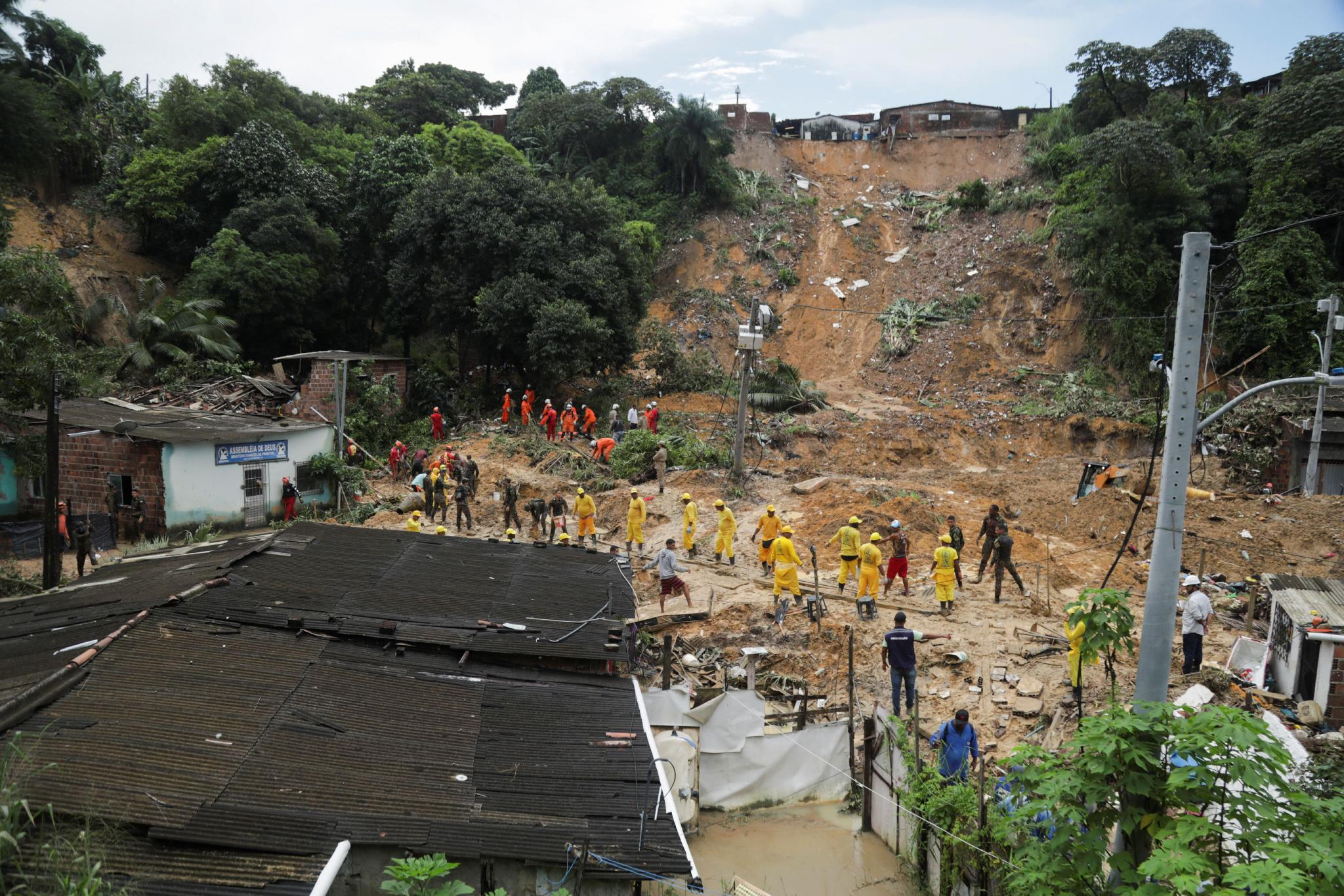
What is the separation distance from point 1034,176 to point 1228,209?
11.3 meters

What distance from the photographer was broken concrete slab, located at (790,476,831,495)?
2086cm

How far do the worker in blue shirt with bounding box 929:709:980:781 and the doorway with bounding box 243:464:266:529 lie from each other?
16896 mm

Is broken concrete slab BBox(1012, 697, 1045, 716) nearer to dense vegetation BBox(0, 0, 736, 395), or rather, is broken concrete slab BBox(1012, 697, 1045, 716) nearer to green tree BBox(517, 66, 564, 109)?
dense vegetation BBox(0, 0, 736, 395)

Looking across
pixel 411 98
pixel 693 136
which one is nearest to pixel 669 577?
pixel 693 136

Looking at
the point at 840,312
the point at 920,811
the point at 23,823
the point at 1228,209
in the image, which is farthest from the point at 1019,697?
the point at 840,312

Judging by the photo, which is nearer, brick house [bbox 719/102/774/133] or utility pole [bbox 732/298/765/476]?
utility pole [bbox 732/298/765/476]

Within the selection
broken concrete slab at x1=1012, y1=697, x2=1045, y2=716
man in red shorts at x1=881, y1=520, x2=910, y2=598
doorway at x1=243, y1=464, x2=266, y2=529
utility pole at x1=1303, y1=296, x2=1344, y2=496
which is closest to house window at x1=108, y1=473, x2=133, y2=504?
doorway at x1=243, y1=464, x2=266, y2=529

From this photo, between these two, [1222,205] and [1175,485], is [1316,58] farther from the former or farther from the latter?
[1175,485]

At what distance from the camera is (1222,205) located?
30.4 m

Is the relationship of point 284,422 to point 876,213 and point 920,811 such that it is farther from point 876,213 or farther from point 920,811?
point 876,213

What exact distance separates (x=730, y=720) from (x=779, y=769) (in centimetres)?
86

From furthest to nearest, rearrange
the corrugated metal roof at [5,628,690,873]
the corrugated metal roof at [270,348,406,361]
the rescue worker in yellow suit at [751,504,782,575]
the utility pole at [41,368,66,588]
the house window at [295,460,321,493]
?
1. the corrugated metal roof at [270,348,406,361]
2. the house window at [295,460,321,493]
3. the rescue worker in yellow suit at [751,504,782,575]
4. the utility pole at [41,368,66,588]
5. the corrugated metal roof at [5,628,690,873]

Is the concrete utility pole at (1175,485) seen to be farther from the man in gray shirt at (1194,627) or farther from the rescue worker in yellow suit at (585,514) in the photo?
the rescue worker in yellow suit at (585,514)

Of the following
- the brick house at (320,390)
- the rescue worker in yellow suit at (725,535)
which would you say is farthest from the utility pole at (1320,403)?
the brick house at (320,390)
